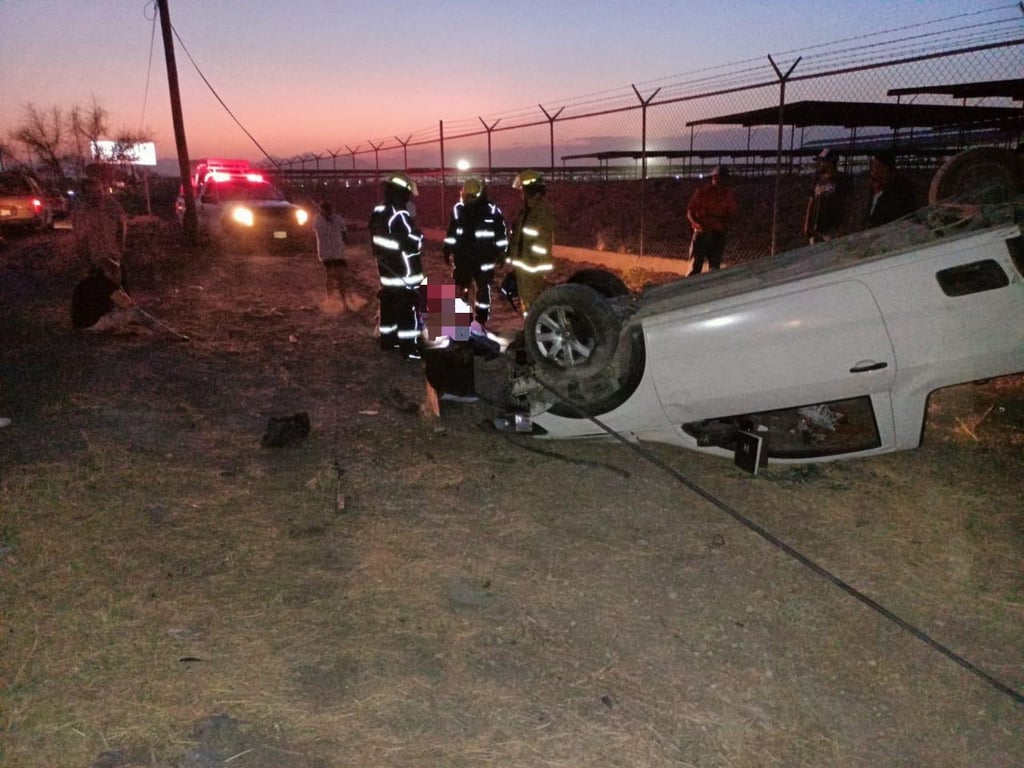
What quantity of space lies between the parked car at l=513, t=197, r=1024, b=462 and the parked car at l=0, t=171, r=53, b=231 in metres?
19.9

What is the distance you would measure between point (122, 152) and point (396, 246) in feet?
131

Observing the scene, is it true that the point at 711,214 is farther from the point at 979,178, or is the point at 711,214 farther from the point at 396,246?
the point at 396,246

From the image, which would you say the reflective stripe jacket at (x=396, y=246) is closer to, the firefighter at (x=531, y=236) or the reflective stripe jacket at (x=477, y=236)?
the reflective stripe jacket at (x=477, y=236)

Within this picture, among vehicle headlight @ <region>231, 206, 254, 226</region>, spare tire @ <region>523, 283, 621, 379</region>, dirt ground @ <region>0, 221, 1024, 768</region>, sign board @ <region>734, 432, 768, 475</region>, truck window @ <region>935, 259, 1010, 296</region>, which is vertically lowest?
dirt ground @ <region>0, 221, 1024, 768</region>

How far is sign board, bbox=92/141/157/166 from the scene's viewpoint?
124ft

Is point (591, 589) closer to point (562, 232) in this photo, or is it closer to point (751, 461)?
point (751, 461)

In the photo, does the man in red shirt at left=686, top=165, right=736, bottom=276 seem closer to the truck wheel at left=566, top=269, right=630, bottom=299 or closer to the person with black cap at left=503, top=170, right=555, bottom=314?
the person with black cap at left=503, top=170, right=555, bottom=314

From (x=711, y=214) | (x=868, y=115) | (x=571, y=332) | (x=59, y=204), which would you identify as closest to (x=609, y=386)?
(x=571, y=332)

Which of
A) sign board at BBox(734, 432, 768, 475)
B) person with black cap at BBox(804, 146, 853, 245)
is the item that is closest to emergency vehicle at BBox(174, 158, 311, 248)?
person with black cap at BBox(804, 146, 853, 245)

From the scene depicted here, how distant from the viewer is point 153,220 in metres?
24.9

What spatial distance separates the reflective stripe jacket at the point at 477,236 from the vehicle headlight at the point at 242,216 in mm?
8916

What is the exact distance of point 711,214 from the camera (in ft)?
30.2

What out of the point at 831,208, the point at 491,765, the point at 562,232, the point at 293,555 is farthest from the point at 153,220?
the point at 491,765

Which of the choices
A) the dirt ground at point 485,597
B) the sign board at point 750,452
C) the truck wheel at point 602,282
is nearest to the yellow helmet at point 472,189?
the truck wheel at point 602,282
